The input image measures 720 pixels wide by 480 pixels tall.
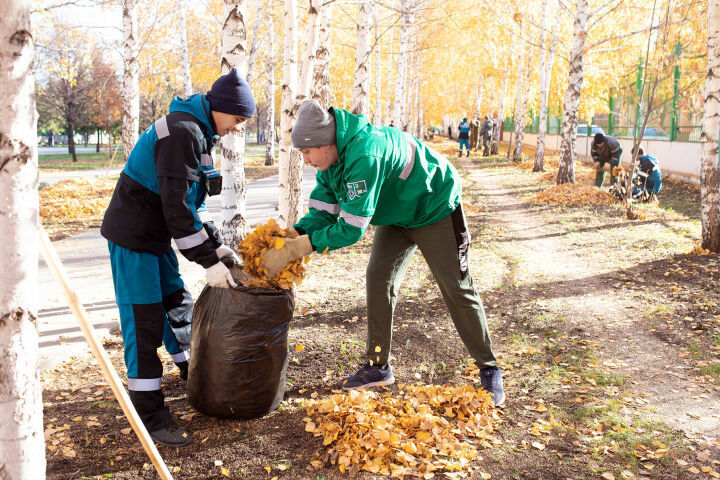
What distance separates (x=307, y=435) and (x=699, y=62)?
1581 centimetres

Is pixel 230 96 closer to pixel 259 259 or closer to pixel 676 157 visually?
pixel 259 259

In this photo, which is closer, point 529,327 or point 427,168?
point 427,168

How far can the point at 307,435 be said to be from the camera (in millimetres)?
3088

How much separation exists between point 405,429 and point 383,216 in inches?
49.6

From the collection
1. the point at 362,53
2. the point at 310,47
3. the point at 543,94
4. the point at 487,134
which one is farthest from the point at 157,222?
the point at 487,134

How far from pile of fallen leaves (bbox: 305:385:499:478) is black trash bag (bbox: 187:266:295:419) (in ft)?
1.21

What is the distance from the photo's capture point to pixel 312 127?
117 inches

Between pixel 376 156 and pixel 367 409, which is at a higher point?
pixel 376 156

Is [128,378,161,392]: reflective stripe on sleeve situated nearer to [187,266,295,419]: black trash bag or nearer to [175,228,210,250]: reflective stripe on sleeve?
[187,266,295,419]: black trash bag

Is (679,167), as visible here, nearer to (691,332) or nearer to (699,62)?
(699,62)

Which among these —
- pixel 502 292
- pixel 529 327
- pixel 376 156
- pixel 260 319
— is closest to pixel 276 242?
pixel 260 319

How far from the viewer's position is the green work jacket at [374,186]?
3006 mm

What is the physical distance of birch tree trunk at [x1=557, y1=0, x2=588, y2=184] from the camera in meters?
13.5

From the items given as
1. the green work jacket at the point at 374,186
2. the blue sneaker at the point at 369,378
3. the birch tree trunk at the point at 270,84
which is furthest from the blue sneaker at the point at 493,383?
the birch tree trunk at the point at 270,84
